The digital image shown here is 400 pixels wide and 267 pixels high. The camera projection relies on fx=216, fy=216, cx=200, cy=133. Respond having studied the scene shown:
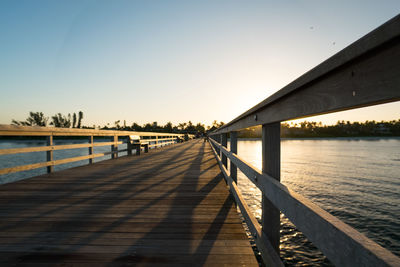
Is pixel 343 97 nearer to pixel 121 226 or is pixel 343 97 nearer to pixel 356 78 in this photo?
Answer: pixel 356 78

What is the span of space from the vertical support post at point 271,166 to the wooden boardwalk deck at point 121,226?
29cm

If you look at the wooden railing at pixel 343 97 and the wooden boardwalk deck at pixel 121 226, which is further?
the wooden boardwalk deck at pixel 121 226

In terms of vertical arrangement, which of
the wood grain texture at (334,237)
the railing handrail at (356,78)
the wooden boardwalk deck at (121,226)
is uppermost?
the railing handrail at (356,78)

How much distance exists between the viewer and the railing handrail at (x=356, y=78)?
1.83 feet

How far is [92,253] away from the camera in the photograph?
1.70 meters

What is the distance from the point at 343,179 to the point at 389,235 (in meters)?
6.73

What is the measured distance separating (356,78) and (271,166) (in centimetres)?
88

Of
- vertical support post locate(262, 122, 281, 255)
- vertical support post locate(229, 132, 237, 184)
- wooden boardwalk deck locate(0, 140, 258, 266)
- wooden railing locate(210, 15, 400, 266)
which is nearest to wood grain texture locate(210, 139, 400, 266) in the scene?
wooden railing locate(210, 15, 400, 266)

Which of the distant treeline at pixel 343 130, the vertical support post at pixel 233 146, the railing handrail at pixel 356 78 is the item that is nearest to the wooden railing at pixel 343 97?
the railing handrail at pixel 356 78

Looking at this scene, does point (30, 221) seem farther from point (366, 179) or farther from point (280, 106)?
point (366, 179)

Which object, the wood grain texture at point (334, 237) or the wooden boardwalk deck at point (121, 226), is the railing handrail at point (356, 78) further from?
the wooden boardwalk deck at point (121, 226)

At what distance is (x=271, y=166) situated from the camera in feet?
4.81

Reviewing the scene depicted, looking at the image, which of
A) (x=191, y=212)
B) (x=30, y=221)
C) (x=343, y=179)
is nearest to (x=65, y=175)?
(x=30, y=221)

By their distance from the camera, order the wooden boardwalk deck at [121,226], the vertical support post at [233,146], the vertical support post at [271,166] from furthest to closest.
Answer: the vertical support post at [233,146]
the wooden boardwalk deck at [121,226]
the vertical support post at [271,166]
